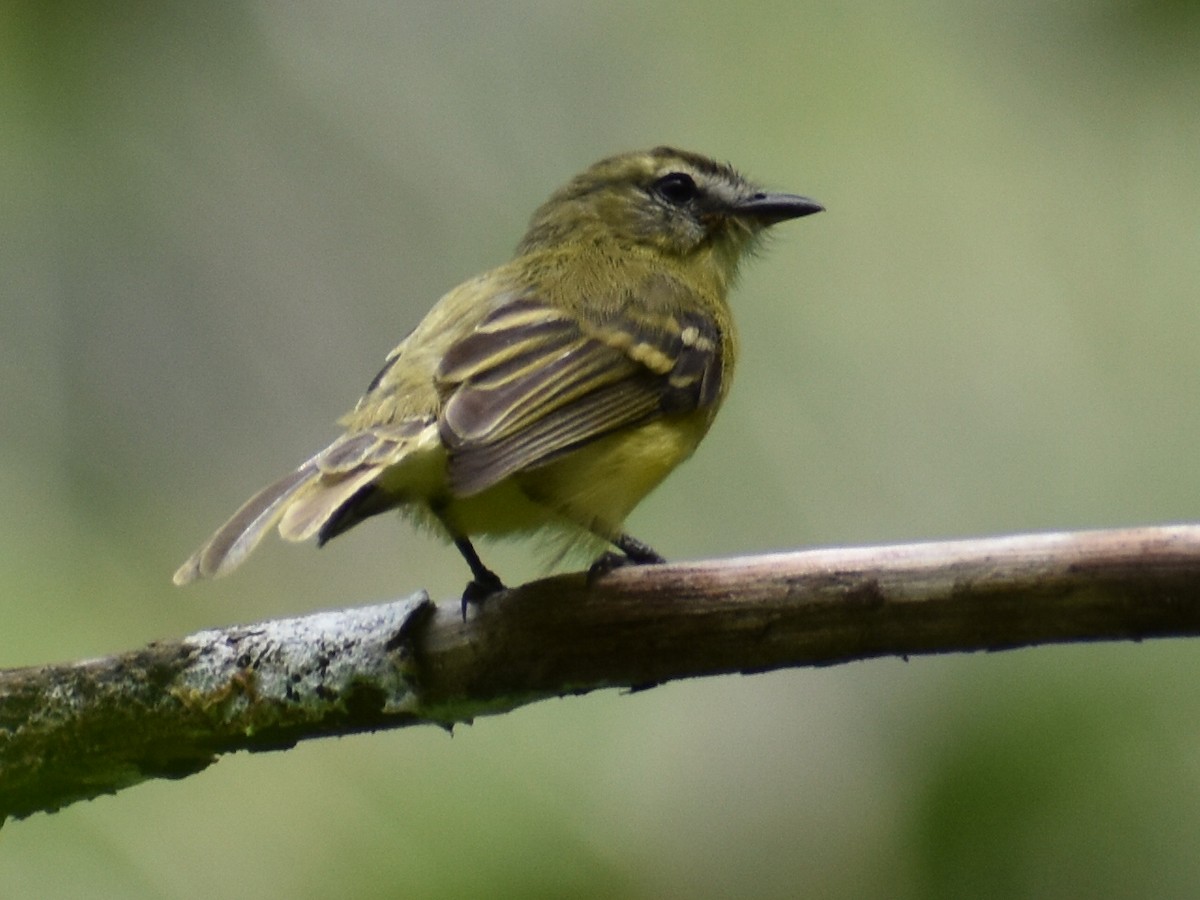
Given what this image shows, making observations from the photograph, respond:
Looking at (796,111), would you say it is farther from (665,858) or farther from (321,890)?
(321,890)

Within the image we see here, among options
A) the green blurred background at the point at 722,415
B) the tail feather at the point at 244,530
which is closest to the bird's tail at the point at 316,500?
the tail feather at the point at 244,530

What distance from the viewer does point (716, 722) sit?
12.4 feet

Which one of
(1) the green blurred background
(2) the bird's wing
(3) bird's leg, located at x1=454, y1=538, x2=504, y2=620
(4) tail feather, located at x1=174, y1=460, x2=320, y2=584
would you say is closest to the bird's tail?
(4) tail feather, located at x1=174, y1=460, x2=320, y2=584

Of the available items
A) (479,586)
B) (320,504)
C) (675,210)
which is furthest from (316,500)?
(675,210)

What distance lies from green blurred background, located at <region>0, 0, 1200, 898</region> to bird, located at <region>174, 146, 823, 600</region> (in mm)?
423

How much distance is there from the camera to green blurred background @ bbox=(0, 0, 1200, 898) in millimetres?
3229

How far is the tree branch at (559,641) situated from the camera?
7.35 feet

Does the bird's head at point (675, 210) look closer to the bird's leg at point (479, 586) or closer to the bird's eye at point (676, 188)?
the bird's eye at point (676, 188)

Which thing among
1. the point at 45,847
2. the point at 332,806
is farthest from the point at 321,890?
the point at 45,847

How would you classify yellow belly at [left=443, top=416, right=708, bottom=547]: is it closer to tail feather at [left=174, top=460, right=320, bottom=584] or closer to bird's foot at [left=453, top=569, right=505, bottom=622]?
bird's foot at [left=453, top=569, right=505, bottom=622]

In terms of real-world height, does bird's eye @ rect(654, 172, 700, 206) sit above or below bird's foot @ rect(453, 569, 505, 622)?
above

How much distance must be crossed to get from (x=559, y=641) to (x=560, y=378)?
79 centimetres

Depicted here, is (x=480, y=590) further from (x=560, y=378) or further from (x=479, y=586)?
(x=560, y=378)

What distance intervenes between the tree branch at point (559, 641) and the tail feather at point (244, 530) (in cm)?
19
